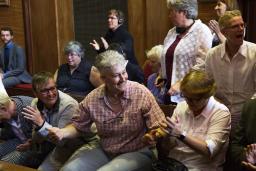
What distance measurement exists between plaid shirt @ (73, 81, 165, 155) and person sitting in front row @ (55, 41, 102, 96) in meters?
1.32

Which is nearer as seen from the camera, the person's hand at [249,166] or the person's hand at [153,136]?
the person's hand at [249,166]

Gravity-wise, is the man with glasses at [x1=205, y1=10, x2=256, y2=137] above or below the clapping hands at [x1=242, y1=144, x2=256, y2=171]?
above

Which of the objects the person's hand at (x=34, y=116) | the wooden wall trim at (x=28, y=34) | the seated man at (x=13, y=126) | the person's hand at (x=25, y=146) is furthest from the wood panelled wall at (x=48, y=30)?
the person's hand at (x=34, y=116)

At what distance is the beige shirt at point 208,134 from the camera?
2.14 m

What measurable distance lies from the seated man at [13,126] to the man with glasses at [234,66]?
1.33 meters

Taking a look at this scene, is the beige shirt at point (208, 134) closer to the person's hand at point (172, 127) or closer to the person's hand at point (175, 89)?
the person's hand at point (172, 127)

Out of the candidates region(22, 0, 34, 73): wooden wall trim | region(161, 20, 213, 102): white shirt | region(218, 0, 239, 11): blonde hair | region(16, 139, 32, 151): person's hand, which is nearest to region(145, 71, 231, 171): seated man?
region(161, 20, 213, 102): white shirt

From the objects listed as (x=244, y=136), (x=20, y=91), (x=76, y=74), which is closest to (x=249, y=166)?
(x=244, y=136)

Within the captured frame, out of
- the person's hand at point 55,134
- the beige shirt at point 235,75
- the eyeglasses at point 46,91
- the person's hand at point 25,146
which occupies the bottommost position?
the person's hand at point 25,146

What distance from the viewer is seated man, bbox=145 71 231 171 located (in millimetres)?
2105

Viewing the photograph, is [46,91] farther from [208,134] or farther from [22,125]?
[208,134]

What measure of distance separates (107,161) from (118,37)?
174 centimetres

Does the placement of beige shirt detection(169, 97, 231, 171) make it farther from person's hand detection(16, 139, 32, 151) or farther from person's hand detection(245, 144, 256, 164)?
person's hand detection(16, 139, 32, 151)

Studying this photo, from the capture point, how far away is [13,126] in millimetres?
2998
